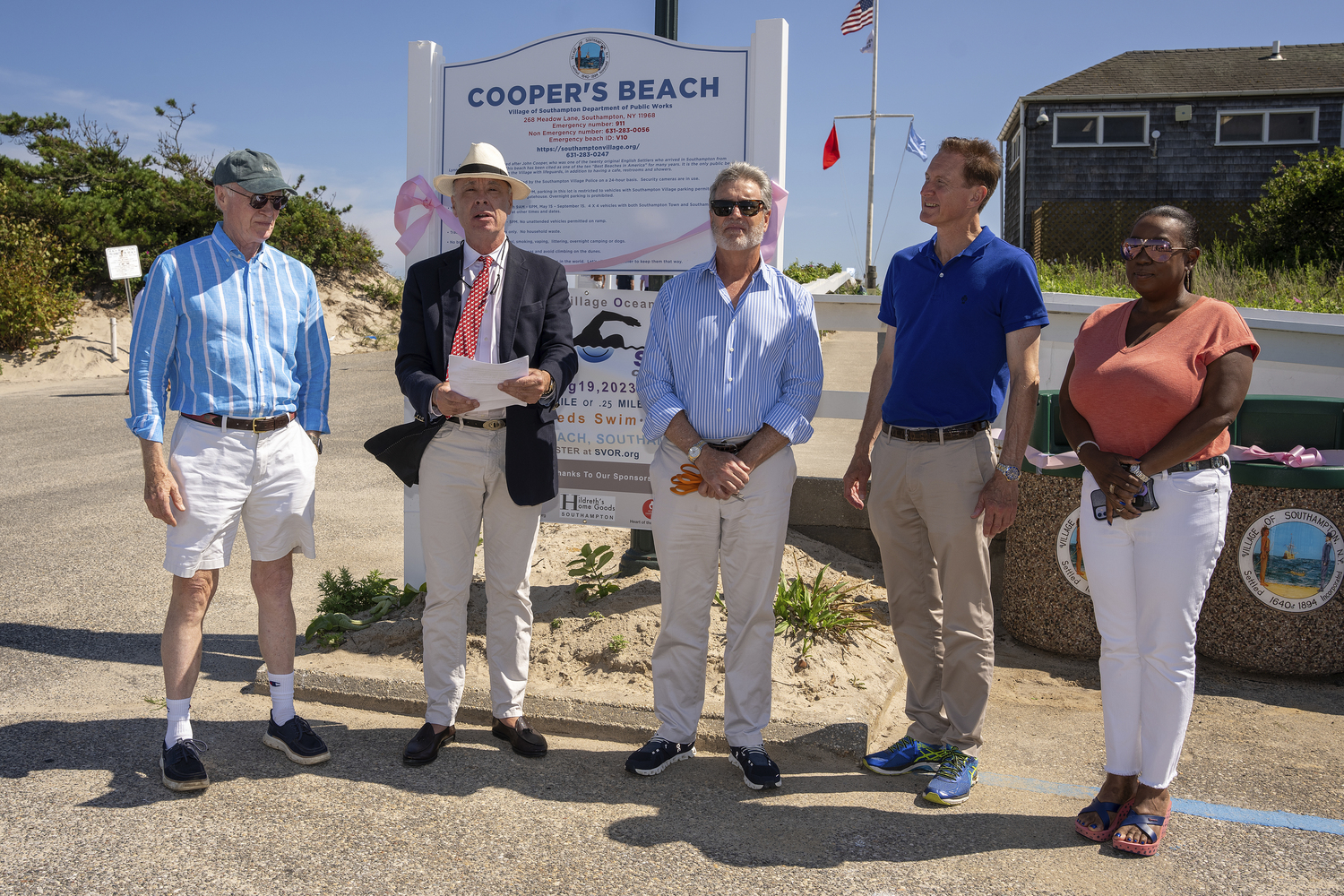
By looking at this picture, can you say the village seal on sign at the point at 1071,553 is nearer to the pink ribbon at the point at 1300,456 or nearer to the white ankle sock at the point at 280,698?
the pink ribbon at the point at 1300,456

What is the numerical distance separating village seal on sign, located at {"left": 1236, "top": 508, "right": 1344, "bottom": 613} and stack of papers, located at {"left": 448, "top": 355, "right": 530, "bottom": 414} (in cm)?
347

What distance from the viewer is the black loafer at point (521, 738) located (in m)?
3.65

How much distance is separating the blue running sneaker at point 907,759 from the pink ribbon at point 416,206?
3.32 meters

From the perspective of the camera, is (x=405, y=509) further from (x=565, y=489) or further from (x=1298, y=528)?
(x=1298, y=528)

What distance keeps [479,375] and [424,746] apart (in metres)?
1.43

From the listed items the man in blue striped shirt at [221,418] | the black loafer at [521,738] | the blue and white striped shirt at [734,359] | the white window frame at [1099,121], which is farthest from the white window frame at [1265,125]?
the man in blue striped shirt at [221,418]

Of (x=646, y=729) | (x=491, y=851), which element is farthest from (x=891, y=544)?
(x=491, y=851)

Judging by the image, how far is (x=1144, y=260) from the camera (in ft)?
9.68

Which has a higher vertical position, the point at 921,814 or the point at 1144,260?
the point at 1144,260

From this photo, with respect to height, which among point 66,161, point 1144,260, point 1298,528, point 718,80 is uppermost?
point 66,161

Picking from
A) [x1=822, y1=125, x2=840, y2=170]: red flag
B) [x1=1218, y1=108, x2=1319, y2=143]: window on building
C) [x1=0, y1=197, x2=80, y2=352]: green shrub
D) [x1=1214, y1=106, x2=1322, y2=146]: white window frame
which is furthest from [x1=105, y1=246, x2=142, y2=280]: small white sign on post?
[x1=1218, y1=108, x2=1319, y2=143]: window on building

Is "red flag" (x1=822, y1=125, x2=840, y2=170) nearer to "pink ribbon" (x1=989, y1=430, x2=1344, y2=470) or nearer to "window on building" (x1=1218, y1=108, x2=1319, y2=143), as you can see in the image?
"window on building" (x1=1218, y1=108, x2=1319, y2=143)

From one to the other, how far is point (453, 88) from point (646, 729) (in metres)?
3.47

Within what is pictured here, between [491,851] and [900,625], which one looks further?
[900,625]
